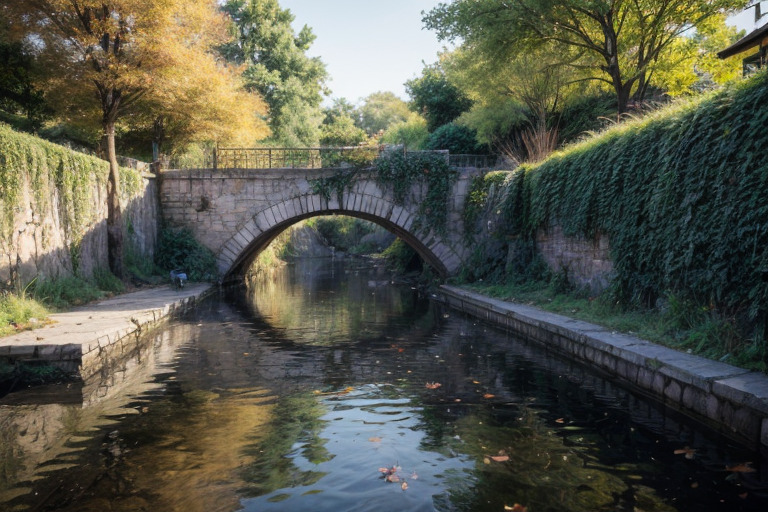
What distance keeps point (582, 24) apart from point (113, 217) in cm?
1161

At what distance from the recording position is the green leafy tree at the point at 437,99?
1112 inches

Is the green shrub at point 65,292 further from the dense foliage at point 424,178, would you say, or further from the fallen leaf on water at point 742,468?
the fallen leaf on water at point 742,468

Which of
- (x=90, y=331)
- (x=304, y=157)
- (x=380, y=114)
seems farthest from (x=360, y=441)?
(x=380, y=114)

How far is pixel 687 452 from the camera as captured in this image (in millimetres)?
3879

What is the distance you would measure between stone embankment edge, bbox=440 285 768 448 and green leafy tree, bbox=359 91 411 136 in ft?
196

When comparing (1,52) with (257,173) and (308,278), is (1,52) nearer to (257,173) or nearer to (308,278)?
(257,173)

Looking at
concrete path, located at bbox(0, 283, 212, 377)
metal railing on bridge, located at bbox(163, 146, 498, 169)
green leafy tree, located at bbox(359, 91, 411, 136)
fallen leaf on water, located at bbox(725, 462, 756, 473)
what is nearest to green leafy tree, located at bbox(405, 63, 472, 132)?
metal railing on bridge, located at bbox(163, 146, 498, 169)

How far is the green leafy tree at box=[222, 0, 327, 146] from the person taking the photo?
28906mm

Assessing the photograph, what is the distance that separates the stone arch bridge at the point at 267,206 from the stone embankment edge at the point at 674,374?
320 inches

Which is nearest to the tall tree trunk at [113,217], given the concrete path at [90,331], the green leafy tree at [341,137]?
the concrete path at [90,331]

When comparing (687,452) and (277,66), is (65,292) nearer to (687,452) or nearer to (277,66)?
(687,452)

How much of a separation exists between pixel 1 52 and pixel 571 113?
59.4 feet

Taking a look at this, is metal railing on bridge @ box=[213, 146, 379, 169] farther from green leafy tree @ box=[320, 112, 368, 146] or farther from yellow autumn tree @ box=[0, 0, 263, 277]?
green leafy tree @ box=[320, 112, 368, 146]

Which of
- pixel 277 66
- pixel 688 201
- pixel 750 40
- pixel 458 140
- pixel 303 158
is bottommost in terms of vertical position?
pixel 688 201
